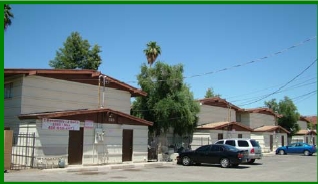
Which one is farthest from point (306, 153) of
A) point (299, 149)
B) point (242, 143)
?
point (242, 143)

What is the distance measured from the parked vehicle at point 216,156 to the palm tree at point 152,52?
84.4ft

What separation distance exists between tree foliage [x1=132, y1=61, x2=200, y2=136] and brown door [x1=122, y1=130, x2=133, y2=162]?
6.35 m

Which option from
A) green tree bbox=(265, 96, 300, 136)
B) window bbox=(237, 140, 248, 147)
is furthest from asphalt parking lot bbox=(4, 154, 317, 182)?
green tree bbox=(265, 96, 300, 136)

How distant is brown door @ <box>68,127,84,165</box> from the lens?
2130 cm

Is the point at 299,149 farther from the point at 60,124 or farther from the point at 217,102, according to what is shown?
the point at 60,124

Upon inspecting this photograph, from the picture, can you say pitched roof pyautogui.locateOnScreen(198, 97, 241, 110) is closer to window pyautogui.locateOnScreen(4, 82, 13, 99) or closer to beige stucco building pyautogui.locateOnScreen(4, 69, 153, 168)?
beige stucco building pyautogui.locateOnScreen(4, 69, 153, 168)

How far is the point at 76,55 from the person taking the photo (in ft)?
162

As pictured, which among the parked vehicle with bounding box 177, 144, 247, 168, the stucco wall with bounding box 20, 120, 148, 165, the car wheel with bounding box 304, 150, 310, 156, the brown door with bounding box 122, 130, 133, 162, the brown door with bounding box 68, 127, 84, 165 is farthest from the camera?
the car wheel with bounding box 304, 150, 310, 156

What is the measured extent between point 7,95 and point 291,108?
44139mm

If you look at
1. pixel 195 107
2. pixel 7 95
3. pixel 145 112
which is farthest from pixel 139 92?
pixel 7 95

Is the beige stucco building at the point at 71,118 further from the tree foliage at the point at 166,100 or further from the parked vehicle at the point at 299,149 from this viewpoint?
the parked vehicle at the point at 299,149

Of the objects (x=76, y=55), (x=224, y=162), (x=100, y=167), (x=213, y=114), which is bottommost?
(x=100, y=167)

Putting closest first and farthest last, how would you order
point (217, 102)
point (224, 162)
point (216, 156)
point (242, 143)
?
point (224, 162), point (216, 156), point (242, 143), point (217, 102)

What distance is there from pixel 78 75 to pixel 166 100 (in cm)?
887
